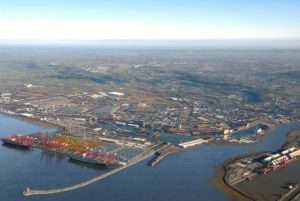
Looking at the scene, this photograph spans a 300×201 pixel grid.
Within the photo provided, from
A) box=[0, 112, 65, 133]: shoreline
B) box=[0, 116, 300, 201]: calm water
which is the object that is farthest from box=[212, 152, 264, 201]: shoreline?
box=[0, 112, 65, 133]: shoreline

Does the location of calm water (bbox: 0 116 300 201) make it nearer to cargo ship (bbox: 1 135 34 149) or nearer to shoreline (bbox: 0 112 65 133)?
cargo ship (bbox: 1 135 34 149)

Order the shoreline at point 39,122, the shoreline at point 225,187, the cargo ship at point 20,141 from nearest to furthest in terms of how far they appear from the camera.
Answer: the shoreline at point 225,187 → the cargo ship at point 20,141 → the shoreline at point 39,122

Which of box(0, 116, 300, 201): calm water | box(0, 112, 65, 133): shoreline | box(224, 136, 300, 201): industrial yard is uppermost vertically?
box(224, 136, 300, 201): industrial yard

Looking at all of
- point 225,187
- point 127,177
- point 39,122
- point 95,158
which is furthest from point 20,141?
point 225,187

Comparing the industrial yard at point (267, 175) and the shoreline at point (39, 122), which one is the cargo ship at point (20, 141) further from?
the industrial yard at point (267, 175)

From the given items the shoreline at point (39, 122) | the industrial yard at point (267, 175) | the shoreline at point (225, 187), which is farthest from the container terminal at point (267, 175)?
the shoreline at point (39, 122)

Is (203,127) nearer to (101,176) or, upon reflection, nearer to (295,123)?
(295,123)
